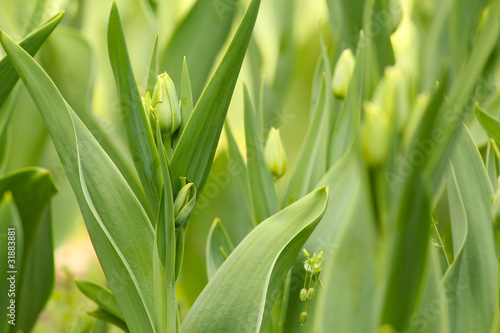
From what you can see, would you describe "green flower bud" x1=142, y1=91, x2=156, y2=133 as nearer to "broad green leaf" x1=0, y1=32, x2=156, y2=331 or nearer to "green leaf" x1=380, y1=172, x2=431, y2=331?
"broad green leaf" x1=0, y1=32, x2=156, y2=331

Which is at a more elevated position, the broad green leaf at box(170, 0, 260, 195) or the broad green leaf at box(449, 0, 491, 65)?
the broad green leaf at box(449, 0, 491, 65)

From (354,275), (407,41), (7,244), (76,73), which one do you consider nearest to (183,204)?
(354,275)

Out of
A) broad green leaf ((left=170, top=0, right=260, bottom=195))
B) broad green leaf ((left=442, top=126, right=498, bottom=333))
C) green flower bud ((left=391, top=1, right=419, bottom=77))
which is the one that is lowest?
broad green leaf ((left=442, top=126, right=498, bottom=333))

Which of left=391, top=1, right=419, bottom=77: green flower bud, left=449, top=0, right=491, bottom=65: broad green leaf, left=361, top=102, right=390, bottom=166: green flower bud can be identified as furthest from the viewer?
left=391, top=1, right=419, bottom=77: green flower bud

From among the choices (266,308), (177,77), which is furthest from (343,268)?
(177,77)

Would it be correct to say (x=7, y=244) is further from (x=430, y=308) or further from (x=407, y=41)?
(x=407, y=41)

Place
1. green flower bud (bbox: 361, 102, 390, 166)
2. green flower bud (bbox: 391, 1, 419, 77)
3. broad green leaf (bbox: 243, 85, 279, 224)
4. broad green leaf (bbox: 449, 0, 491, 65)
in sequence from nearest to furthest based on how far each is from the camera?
green flower bud (bbox: 361, 102, 390, 166) < broad green leaf (bbox: 243, 85, 279, 224) < broad green leaf (bbox: 449, 0, 491, 65) < green flower bud (bbox: 391, 1, 419, 77)

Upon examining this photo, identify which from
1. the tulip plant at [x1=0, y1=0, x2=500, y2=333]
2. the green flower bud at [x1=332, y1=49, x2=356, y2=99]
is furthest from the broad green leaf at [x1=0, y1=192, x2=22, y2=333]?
the green flower bud at [x1=332, y1=49, x2=356, y2=99]
